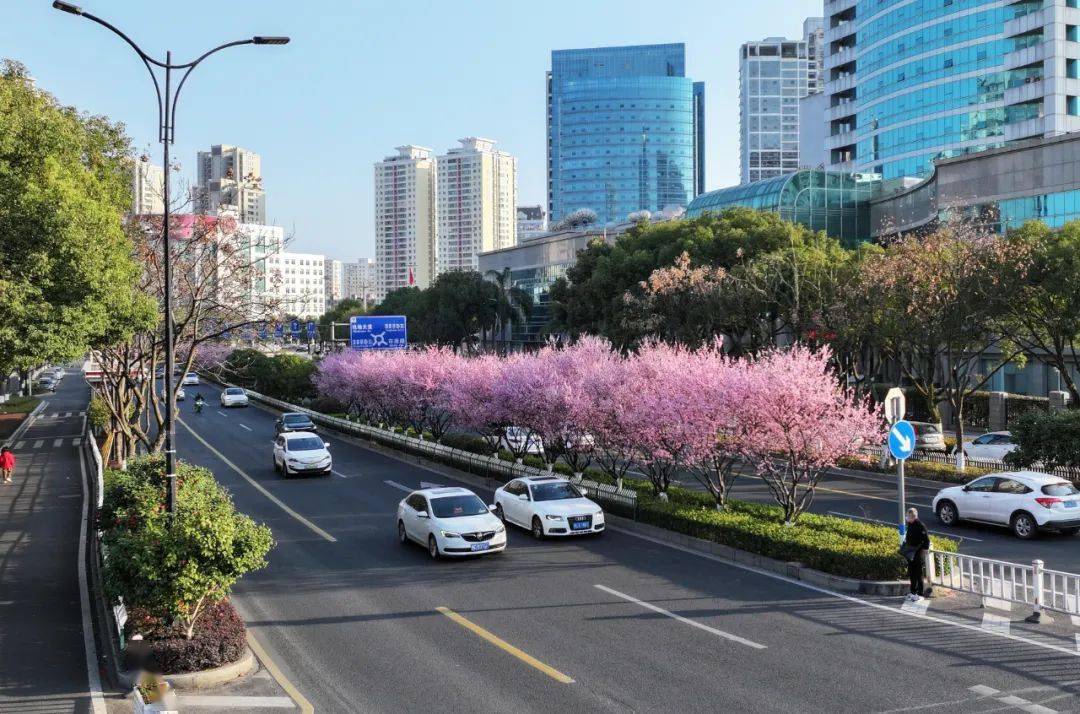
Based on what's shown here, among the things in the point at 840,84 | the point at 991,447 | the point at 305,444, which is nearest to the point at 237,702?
the point at 305,444

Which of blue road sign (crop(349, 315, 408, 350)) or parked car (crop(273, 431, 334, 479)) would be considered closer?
parked car (crop(273, 431, 334, 479))

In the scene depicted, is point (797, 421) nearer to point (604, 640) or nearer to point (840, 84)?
point (604, 640)

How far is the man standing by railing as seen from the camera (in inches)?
627

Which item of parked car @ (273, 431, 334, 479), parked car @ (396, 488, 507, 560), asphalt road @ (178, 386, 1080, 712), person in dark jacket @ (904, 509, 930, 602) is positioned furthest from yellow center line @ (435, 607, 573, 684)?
parked car @ (273, 431, 334, 479)

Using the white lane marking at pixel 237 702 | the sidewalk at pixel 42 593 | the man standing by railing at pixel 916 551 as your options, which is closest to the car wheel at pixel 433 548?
the sidewalk at pixel 42 593

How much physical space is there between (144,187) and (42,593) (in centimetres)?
1877

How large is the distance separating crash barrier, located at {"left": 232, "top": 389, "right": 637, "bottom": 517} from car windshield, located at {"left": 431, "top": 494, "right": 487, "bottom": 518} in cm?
455

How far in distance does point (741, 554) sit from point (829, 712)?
28.6ft

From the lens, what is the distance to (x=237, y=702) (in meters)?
11.8

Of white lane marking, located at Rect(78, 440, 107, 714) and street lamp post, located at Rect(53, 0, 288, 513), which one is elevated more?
street lamp post, located at Rect(53, 0, 288, 513)

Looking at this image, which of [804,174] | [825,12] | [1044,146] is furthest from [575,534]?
[825,12]

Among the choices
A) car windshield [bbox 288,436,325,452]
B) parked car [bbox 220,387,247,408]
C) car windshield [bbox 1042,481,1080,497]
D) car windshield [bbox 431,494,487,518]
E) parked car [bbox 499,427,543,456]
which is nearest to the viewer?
car windshield [bbox 431,494,487,518]

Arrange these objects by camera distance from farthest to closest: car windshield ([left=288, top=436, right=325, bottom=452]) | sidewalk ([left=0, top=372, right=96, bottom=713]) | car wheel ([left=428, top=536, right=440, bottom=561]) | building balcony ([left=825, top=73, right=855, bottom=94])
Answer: building balcony ([left=825, top=73, right=855, bottom=94]) → car windshield ([left=288, top=436, right=325, bottom=452]) → car wheel ([left=428, top=536, right=440, bottom=561]) → sidewalk ([left=0, top=372, right=96, bottom=713])

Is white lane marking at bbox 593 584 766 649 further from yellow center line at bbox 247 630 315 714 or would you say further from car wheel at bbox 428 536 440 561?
yellow center line at bbox 247 630 315 714
